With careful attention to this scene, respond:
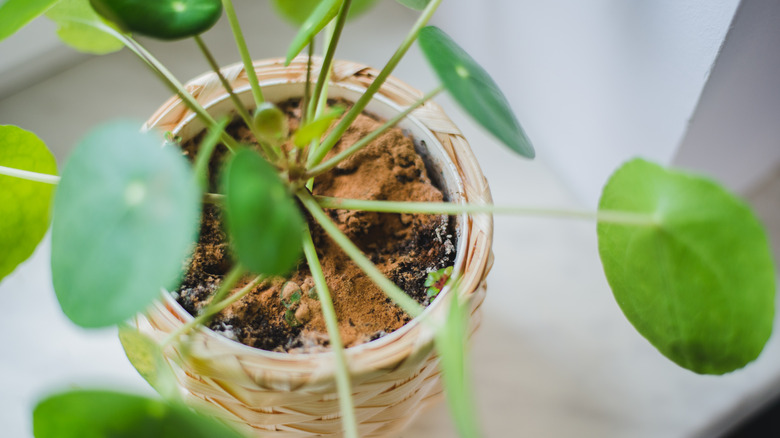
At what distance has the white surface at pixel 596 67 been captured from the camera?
2.65 feet

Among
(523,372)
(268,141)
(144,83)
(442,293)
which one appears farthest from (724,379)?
(144,83)

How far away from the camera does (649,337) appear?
1.96 feet

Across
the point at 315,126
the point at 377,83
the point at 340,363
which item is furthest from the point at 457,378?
the point at 377,83

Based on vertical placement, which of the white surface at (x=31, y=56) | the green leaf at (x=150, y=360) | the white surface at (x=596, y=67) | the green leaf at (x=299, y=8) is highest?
the white surface at (x=596, y=67)

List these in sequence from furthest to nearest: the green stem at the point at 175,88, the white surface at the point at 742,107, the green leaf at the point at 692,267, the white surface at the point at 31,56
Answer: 1. the white surface at the point at 31,56
2. the white surface at the point at 742,107
3. the green stem at the point at 175,88
4. the green leaf at the point at 692,267

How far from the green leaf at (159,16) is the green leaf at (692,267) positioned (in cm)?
43

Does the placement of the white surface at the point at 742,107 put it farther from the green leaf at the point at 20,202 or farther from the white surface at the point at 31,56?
the white surface at the point at 31,56

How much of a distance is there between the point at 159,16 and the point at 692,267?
55 cm

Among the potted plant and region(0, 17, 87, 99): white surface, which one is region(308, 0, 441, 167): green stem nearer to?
the potted plant

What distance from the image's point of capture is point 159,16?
0.51m

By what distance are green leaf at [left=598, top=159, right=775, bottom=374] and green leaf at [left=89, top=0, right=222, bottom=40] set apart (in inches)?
16.8

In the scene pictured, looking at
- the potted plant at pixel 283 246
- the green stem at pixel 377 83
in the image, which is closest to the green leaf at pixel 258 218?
the potted plant at pixel 283 246

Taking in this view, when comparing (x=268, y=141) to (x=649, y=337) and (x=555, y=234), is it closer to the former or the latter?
(x=649, y=337)

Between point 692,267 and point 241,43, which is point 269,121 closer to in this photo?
point 241,43
